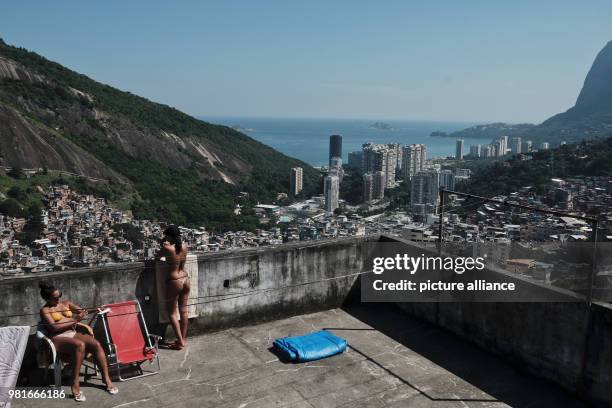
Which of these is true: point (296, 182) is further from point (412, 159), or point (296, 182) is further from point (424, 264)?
point (424, 264)

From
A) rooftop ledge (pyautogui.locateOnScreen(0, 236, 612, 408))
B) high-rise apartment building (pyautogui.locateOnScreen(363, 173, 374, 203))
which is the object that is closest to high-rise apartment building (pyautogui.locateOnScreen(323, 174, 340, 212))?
high-rise apartment building (pyautogui.locateOnScreen(363, 173, 374, 203))

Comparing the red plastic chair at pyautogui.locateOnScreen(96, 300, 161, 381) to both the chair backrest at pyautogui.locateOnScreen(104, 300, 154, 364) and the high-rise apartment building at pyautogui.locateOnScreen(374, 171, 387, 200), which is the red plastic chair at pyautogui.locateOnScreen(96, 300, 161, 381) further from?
the high-rise apartment building at pyautogui.locateOnScreen(374, 171, 387, 200)

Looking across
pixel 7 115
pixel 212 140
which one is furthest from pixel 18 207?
pixel 212 140

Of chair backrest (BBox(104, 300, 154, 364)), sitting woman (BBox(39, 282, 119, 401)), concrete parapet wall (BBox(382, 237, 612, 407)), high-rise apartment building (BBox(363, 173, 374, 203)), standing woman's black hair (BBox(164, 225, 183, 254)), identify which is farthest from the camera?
high-rise apartment building (BBox(363, 173, 374, 203))

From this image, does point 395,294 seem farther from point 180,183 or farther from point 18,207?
point 180,183

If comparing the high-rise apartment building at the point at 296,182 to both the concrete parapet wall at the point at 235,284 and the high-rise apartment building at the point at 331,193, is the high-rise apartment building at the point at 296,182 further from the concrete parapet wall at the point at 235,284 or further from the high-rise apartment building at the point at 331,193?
the concrete parapet wall at the point at 235,284
